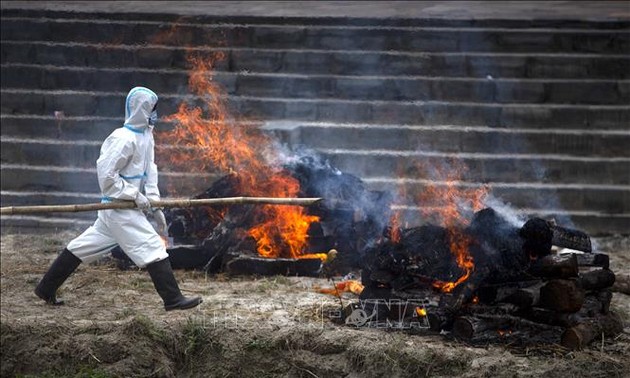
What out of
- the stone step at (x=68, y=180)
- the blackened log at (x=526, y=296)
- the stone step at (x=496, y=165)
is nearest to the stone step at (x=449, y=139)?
the stone step at (x=496, y=165)

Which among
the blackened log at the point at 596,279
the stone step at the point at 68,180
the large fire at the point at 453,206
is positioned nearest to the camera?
the blackened log at the point at 596,279

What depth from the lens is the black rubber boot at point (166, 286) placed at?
776 centimetres

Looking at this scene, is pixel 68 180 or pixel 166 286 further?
pixel 68 180

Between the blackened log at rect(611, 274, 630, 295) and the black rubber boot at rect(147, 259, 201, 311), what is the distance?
4154 millimetres

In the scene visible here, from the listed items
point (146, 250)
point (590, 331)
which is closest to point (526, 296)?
point (590, 331)

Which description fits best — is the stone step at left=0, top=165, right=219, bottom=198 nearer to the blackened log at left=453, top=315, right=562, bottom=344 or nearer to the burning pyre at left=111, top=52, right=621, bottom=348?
the burning pyre at left=111, top=52, right=621, bottom=348

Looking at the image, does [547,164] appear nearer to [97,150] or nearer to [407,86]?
[407,86]

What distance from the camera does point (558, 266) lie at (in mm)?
6930

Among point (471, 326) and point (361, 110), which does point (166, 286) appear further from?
point (361, 110)

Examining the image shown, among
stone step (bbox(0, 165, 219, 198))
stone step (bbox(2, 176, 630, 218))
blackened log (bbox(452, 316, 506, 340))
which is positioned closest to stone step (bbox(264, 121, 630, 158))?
stone step (bbox(2, 176, 630, 218))

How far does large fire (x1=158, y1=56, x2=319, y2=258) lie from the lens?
9672 mm

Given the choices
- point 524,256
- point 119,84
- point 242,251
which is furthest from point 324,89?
point 524,256

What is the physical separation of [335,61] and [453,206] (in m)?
4.83

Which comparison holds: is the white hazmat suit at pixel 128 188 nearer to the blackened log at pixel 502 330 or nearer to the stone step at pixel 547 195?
the blackened log at pixel 502 330
